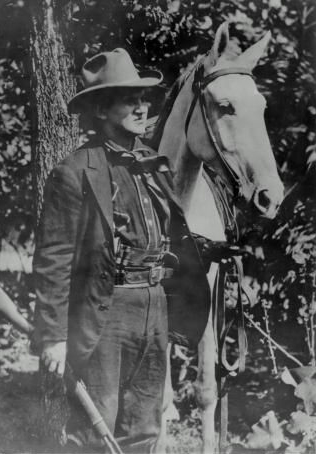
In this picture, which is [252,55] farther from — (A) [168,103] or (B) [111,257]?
(B) [111,257]

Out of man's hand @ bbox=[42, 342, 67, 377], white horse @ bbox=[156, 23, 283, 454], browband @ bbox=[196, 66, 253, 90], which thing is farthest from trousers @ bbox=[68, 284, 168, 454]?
browband @ bbox=[196, 66, 253, 90]

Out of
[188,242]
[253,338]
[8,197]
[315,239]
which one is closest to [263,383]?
[253,338]

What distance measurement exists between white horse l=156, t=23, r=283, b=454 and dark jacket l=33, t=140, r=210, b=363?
1.56 ft

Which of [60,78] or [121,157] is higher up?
[60,78]

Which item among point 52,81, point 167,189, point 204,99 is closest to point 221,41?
point 204,99

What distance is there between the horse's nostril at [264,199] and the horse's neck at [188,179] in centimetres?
29

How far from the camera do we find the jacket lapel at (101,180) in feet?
8.11

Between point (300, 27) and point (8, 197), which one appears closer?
point (300, 27)

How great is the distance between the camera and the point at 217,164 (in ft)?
9.30

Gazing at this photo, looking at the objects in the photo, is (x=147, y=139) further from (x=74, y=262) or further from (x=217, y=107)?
(x=74, y=262)

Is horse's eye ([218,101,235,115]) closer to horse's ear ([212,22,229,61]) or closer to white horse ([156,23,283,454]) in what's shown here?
white horse ([156,23,283,454])

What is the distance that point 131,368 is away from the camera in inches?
102

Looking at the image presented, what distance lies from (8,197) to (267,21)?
1654 millimetres

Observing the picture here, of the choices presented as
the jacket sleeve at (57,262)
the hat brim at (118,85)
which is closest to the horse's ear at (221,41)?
the hat brim at (118,85)
